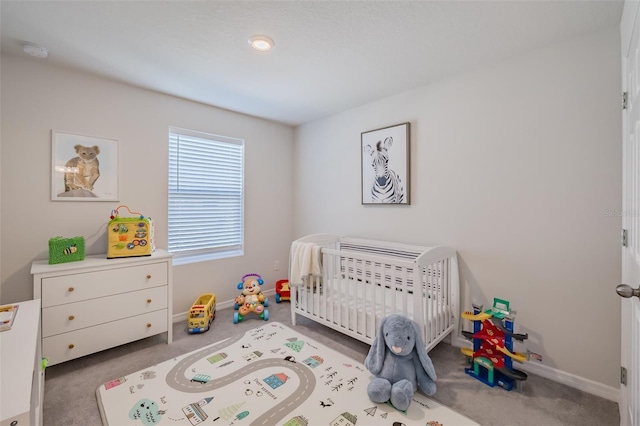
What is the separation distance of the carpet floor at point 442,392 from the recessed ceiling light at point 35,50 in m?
2.28

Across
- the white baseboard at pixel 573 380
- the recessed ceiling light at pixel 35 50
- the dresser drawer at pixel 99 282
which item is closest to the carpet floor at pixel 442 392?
the white baseboard at pixel 573 380

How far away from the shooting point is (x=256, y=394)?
175cm

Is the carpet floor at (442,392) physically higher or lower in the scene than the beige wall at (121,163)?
lower

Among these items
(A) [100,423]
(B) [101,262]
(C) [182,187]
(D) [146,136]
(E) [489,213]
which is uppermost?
(D) [146,136]

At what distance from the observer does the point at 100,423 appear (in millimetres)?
1538

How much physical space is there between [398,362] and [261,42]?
2.28 metres

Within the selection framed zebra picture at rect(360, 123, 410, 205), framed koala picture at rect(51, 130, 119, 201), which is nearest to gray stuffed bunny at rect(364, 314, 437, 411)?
framed zebra picture at rect(360, 123, 410, 205)

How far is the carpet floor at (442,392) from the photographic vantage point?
157cm

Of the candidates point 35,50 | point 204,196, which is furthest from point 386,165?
point 35,50

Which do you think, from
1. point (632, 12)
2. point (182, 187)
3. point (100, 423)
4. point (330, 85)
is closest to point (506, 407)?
point (632, 12)

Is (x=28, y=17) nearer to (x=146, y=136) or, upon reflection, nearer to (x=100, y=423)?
(x=146, y=136)

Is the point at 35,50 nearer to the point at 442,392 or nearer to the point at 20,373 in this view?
the point at 20,373

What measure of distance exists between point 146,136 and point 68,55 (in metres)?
0.79

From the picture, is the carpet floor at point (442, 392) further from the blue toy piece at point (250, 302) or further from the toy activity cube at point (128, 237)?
the toy activity cube at point (128, 237)
